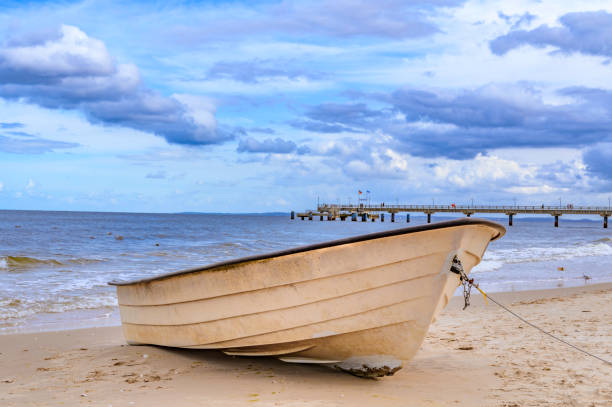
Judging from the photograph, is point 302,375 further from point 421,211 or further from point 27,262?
point 421,211

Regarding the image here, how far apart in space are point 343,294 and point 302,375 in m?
1.15

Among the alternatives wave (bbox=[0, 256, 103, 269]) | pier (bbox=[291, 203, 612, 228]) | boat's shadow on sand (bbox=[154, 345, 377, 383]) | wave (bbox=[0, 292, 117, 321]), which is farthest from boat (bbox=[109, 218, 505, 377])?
pier (bbox=[291, 203, 612, 228])

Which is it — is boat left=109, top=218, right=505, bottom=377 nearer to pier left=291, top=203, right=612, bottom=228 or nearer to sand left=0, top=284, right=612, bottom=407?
sand left=0, top=284, right=612, bottom=407

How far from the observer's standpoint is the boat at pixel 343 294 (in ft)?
14.2

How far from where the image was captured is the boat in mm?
4336

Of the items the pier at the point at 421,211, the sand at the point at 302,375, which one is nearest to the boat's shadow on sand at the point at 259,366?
the sand at the point at 302,375

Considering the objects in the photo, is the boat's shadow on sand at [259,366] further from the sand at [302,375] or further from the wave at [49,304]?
the wave at [49,304]

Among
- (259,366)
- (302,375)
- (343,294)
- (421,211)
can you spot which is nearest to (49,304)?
(259,366)

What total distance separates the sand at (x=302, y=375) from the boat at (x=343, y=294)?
13.2 inches

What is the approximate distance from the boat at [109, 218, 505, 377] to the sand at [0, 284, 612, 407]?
336mm

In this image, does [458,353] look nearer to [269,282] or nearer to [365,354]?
[365,354]

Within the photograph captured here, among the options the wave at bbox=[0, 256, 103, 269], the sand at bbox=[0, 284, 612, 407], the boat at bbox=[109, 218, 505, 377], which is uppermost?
the boat at bbox=[109, 218, 505, 377]

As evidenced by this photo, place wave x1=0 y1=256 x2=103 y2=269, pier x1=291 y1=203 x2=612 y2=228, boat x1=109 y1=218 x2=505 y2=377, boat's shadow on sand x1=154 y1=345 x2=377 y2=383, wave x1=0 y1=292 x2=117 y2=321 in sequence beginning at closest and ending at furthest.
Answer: boat x1=109 y1=218 x2=505 y2=377
boat's shadow on sand x1=154 y1=345 x2=377 y2=383
wave x1=0 y1=292 x2=117 y2=321
wave x1=0 y1=256 x2=103 y2=269
pier x1=291 y1=203 x2=612 y2=228

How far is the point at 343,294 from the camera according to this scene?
14.6 feet
